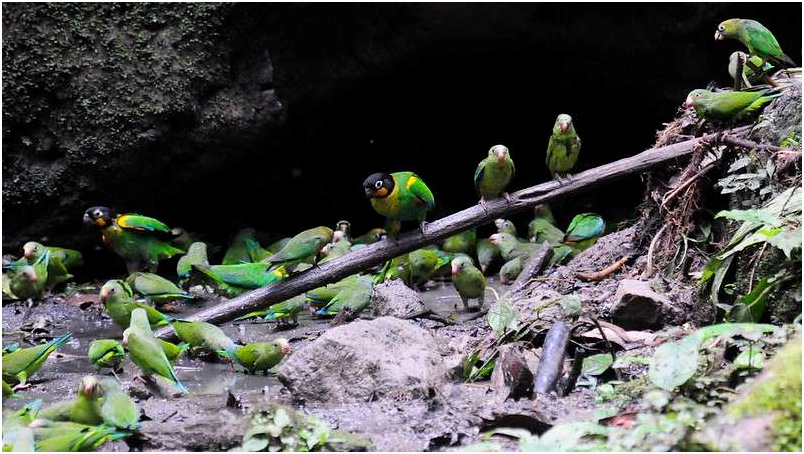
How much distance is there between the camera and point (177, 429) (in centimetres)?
366

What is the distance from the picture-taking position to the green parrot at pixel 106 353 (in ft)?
16.3

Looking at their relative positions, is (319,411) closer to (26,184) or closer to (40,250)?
(40,250)

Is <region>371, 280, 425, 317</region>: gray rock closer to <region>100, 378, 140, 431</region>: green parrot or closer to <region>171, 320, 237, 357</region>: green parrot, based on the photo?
<region>171, 320, 237, 357</region>: green parrot

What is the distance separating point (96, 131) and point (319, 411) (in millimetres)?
4516

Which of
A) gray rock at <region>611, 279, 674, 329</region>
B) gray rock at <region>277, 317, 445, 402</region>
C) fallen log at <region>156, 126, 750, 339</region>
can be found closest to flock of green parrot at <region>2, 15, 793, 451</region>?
fallen log at <region>156, 126, 750, 339</region>

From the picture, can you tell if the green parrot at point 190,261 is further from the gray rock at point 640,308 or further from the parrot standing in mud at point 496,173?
the gray rock at point 640,308

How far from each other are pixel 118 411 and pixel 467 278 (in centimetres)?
318

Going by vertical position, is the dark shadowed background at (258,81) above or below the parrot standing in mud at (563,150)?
above

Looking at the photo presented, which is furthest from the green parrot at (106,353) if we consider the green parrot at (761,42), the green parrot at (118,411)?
the green parrot at (761,42)

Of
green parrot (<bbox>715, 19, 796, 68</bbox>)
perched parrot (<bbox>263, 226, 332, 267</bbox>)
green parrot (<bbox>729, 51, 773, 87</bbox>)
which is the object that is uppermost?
green parrot (<bbox>715, 19, 796, 68</bbox>)

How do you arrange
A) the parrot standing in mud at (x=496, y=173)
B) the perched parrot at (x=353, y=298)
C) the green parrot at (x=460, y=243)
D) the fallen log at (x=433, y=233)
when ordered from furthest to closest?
the green parrot at (x=460, y=243) → the perched parrot at (x=353, y=298) → the parrot standing in mud at (x=496, y=173) → the fallen log at (x=433, y=233)

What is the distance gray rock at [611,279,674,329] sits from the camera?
480cm

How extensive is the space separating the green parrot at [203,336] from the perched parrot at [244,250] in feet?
8.94

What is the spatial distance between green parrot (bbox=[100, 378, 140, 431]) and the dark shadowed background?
13.7ft
